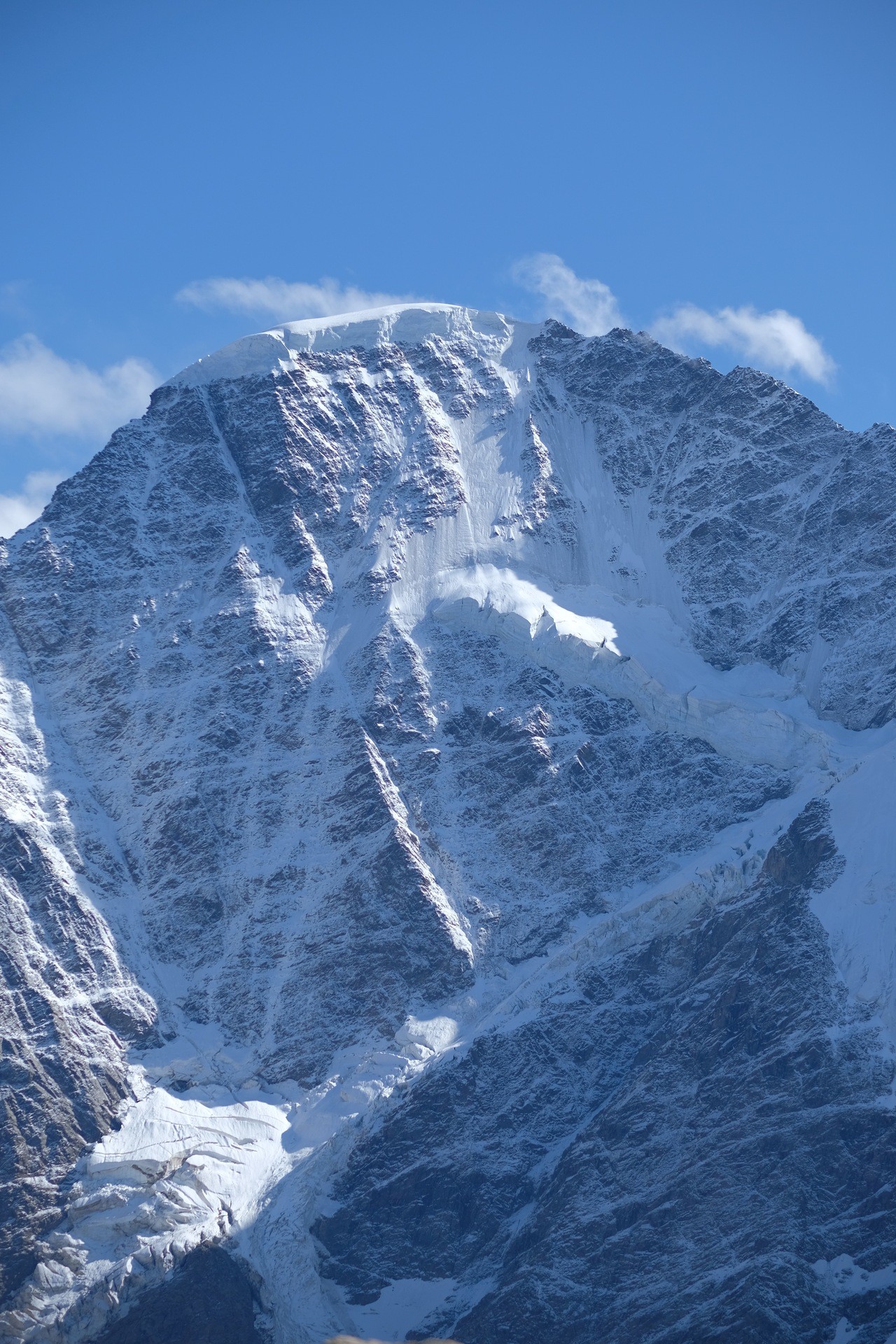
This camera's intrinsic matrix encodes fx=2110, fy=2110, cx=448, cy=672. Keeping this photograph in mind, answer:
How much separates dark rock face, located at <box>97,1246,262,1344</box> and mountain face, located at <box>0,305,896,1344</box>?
0.27 meters

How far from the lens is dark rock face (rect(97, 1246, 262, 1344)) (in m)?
148

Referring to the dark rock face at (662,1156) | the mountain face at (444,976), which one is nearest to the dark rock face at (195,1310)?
the mountain face at (444,976)

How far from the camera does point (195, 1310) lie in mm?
149250

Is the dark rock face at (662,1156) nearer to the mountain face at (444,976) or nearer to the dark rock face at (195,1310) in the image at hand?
the mountain face at (444,976)

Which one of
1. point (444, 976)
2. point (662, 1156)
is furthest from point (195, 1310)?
point (662, 1156)

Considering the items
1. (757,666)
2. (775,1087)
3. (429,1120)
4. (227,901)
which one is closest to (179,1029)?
(227,901)

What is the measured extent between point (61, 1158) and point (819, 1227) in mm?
56770

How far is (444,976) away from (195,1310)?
114 feet

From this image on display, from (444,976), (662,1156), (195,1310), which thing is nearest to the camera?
(195,1310)

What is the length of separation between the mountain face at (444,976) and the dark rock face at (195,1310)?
27 centimetres

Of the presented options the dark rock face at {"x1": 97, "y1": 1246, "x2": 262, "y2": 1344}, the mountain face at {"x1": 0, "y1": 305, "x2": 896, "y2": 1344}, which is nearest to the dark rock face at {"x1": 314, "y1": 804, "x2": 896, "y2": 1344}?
the mountain face at {"x1": 0, "y1": 305, "x2": 896, "y2": 1344}

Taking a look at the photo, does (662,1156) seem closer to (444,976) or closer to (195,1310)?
(444,976)

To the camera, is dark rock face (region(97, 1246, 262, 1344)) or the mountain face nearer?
the mountain face

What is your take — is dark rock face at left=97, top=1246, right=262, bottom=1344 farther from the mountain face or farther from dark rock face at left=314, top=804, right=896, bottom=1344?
dark rock face at left=314, top=804, right=896, bottom=1344
